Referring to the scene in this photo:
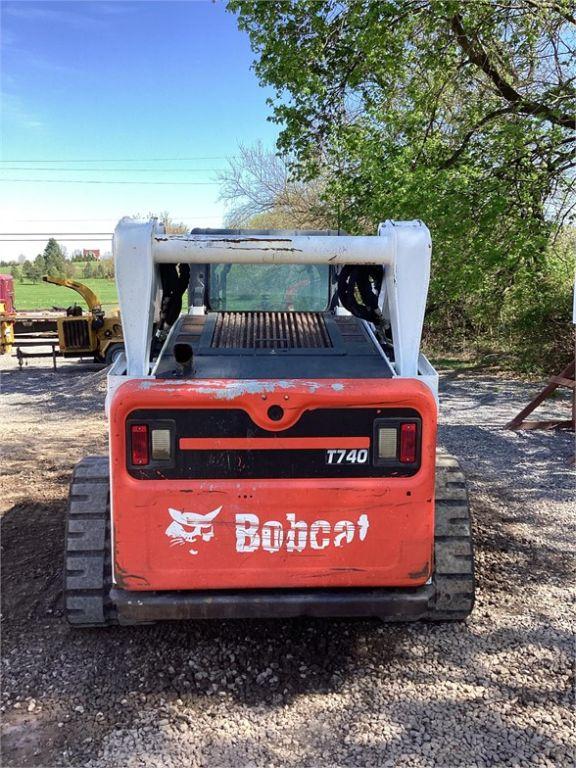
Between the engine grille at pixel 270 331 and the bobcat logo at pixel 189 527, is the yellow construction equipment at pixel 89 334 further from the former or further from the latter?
the bobcat logo at pixel 189 527

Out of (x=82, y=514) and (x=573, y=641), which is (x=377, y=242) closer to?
(x=82, y=514)

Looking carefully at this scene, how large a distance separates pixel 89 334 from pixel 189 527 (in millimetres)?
15465

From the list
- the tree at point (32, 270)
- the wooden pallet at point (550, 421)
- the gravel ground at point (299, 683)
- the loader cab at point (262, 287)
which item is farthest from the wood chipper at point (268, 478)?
the tree at point (32, 270)

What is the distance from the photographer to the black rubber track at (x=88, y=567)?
3232 mm

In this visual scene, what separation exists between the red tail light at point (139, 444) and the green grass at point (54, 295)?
34032mm

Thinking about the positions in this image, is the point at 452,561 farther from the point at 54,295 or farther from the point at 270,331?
the point at 54,295

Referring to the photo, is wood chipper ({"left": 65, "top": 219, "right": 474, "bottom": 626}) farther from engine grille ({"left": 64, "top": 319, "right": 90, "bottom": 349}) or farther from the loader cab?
engine grille ({"left": 64, "top": 319, "right": 90, "bottom": 349})

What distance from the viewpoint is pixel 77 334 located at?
57.3ft

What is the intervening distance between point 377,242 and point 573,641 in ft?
7.62

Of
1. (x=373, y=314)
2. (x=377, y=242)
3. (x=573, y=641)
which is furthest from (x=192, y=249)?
(x=573, y=641)

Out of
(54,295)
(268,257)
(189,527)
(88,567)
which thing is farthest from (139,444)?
(54,295)

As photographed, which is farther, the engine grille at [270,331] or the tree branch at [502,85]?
the tree branch at [502,85]

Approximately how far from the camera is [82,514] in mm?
3383

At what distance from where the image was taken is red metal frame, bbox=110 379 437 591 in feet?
9.37
